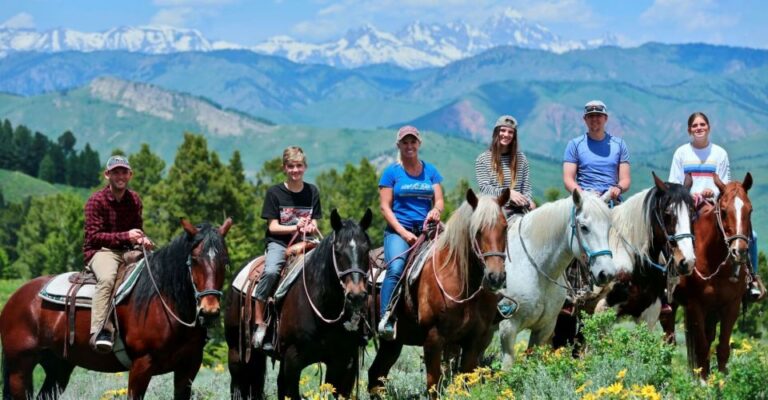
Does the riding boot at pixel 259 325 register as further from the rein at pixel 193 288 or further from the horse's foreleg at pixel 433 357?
the horse's foreleg at pixel 433 357

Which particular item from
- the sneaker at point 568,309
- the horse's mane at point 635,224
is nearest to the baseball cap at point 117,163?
the sneaker at point 568,309

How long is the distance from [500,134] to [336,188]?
7020cm

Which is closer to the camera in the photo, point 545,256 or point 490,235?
point 490,235

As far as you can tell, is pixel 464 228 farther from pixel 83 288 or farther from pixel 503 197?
pixel 83 288

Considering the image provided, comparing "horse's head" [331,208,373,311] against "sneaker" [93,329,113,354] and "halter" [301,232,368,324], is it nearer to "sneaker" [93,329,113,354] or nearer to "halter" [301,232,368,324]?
"halter" [301,232,368,324]

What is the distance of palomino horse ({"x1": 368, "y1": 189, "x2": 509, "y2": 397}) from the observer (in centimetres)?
848

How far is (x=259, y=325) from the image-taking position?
961cm

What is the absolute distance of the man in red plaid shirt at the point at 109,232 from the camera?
357 inches

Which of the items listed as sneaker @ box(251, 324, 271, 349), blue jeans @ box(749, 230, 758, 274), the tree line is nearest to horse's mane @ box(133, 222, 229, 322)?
sneaker @ box(251, 324, 271, 349)

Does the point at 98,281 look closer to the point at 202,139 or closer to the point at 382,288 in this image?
the point at 382,288

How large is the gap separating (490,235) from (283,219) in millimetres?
2781

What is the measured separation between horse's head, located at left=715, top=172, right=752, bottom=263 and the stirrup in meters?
5.80

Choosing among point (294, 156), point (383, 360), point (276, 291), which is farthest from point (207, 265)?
point (383, 360)

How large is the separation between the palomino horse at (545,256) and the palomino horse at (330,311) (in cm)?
196
